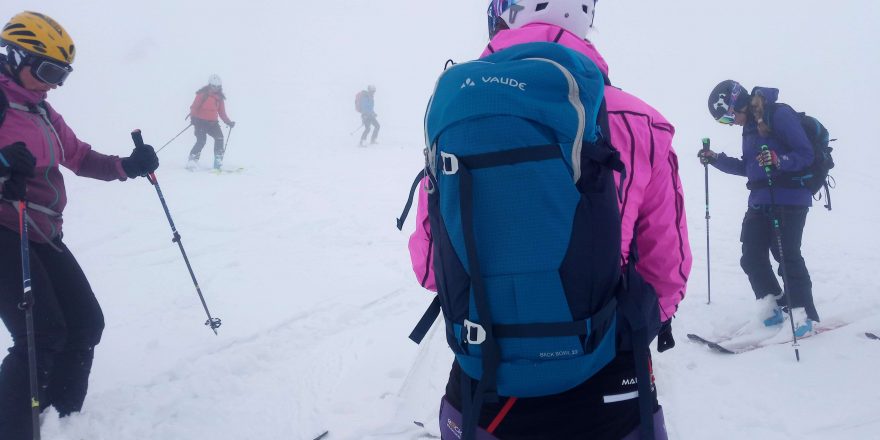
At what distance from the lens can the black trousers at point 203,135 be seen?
13141 mm

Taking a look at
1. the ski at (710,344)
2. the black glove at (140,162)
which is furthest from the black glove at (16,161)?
the ski at (710,344)

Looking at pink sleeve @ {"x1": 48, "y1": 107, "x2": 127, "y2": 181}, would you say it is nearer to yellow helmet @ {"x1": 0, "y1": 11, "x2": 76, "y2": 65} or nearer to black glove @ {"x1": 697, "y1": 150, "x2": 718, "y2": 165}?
yellow helmet @ {"x1": 0, "y1": 11, "x2": 76, "y2": 65}

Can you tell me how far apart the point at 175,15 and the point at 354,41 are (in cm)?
1301

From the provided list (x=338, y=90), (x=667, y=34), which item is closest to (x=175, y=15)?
(x=338, y=90)

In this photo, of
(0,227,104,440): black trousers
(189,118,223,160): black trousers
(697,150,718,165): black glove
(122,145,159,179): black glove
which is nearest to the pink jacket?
(0,227,104,440): black trousers

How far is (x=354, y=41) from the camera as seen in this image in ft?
139

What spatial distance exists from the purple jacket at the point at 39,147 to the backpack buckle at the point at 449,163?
9.94 feet

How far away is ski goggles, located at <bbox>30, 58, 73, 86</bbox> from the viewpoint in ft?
10.9

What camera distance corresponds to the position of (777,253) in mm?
5469

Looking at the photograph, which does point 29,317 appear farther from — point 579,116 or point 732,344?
point 732,344

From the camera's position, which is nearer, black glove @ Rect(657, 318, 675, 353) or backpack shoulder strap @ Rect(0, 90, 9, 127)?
black glove @ Rect(657, 318, 675, 353)

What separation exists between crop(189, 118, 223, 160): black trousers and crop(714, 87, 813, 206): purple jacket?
11522 mm

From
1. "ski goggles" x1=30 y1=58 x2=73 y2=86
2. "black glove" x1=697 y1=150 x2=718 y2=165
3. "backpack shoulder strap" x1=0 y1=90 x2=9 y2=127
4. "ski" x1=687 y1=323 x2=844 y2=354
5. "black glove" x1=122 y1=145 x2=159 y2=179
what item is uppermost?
"ski goggles" x1=30 y1=58 x2=73 y2=86

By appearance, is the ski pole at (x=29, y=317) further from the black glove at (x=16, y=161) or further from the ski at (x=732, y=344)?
the ski at (x=732, y=344)
